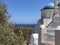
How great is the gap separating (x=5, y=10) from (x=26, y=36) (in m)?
15.6

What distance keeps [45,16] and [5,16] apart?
8.01 m

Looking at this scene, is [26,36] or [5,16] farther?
[26,36]

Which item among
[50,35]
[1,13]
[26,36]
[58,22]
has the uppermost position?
[1,13]

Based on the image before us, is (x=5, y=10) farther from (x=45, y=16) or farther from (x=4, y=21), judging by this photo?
(x=45, y=16)

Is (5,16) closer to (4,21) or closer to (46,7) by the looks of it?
(4,21)

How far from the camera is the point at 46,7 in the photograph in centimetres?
1407

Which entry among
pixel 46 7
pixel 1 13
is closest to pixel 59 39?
pixel 1 13

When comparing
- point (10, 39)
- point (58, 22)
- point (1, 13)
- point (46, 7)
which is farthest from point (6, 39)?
point (46, 7)

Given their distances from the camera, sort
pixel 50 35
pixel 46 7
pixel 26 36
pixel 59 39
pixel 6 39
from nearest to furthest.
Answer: pixel 59 39
pixel 6 39
pixel 50 35
pixel 46 7
pixel 26 36

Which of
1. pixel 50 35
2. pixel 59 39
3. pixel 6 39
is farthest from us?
pixel 50 35

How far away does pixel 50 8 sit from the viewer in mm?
14117

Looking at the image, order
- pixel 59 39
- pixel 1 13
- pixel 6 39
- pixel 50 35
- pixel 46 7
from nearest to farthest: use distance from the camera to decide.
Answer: pixel 59 39 < pixel 6 39 < pixel 1 13 < pixel 50 35 < pixel 46 7

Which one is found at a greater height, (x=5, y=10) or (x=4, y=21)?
(x=5, y=10)

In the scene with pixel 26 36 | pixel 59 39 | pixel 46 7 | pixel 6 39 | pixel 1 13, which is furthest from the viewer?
pixel 26 36
